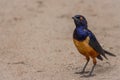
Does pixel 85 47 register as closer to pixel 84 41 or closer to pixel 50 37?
pixel 84 41

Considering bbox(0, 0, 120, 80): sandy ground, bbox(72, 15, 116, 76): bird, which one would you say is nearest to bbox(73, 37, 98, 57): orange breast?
bbox(72, 15, 116, 76): bird

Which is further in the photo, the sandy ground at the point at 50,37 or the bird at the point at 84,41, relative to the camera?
the sandy ground at the point at 50,37

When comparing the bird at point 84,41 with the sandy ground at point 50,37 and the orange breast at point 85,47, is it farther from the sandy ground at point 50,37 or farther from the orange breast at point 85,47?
the sandy ground at point 50,37

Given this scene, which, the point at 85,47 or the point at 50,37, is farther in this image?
the point at 50,37

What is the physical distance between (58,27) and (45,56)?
2709mm

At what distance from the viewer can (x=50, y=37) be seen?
1456 cm

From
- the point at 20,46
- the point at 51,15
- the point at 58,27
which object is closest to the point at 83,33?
the point at 20,46

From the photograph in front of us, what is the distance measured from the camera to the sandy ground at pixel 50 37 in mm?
11633

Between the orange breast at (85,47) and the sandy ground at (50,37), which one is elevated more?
the orange breast at (85,47)

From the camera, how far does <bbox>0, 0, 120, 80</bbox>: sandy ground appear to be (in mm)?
11633

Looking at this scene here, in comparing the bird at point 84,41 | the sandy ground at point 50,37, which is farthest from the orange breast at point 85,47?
the sandy ground at point 50,37

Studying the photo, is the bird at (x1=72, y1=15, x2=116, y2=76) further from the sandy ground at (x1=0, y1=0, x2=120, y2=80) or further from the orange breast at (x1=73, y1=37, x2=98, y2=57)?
the sandy ground at (x1=0, y1=0, x2=120, y2=80)

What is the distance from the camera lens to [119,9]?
16.9 m

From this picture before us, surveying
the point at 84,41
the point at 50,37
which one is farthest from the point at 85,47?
the point at 50,37
